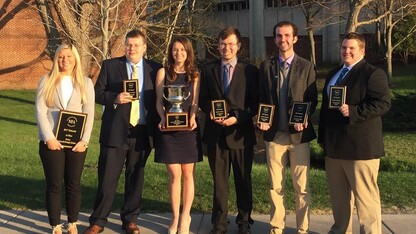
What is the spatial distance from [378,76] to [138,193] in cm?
285

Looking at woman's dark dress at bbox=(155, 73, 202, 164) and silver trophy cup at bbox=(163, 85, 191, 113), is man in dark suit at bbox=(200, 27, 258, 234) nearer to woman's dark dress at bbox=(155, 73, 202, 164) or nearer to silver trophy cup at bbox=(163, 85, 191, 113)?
woman's dark dress at bbox=(155, 73, 202, 164)

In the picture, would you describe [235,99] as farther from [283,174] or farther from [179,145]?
[283,174]

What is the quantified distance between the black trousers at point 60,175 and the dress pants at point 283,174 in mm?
1996

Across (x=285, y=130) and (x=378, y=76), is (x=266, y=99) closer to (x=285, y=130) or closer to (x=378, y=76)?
(x=285, y=130)

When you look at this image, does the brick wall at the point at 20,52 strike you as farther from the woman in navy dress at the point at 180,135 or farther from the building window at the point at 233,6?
the woman in navy dress at the point at 180,135

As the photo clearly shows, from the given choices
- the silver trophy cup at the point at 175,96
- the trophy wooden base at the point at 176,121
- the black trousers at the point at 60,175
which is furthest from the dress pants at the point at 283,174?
the black trousers at the point at 60,175

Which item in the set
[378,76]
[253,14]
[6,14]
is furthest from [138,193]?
[253,14]

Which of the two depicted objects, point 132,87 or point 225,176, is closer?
point 132,87

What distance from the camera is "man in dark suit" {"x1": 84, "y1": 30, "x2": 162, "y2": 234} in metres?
6.06

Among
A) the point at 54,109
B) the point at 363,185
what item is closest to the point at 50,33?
the point at 54,109

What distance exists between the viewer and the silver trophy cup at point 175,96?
18.9 feet

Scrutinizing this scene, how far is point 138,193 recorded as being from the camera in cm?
630

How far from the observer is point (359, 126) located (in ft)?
17.9

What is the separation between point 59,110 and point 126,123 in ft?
2.39
